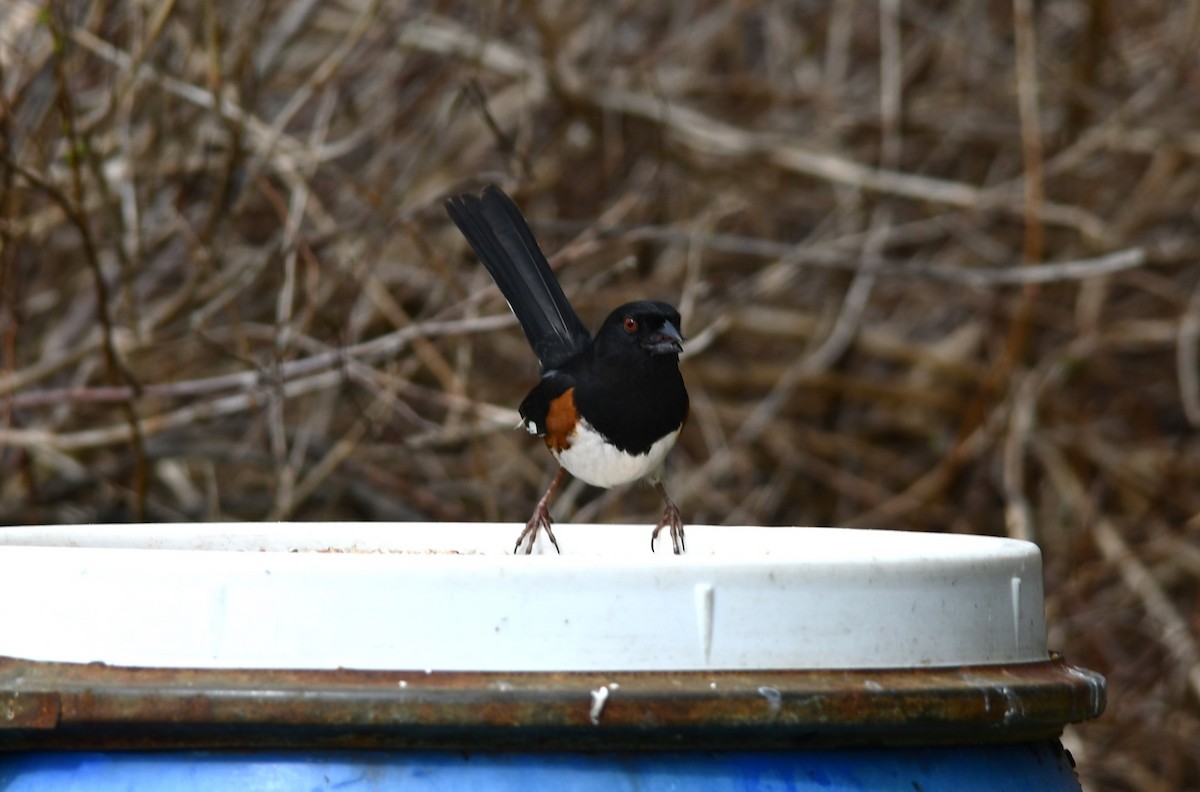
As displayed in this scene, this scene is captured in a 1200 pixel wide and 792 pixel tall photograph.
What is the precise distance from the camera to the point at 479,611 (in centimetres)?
130

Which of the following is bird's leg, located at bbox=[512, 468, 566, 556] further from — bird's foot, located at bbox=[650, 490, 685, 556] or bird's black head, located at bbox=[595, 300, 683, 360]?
bird's black head, located at bbox=[595, 300, 683, 360]

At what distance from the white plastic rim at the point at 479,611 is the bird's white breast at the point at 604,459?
1014 mm

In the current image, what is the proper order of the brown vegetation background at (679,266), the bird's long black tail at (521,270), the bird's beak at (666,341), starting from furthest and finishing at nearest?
1. the brown vegetation background at (679,266)
2. the bird's long black tail at (521,270)
3. the bird's beak at (666,341)

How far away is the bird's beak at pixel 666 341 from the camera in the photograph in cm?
238

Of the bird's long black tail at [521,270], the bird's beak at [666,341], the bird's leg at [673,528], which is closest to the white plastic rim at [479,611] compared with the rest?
the bird's leg at [673,528]

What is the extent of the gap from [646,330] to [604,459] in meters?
0.21

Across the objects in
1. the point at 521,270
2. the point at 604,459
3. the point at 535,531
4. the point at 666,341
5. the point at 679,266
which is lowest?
the point at 535,531

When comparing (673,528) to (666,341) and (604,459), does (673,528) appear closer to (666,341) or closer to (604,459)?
(604,459)

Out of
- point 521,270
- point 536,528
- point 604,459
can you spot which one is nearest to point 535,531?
point 536,528

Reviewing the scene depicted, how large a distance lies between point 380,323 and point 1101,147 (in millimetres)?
2293

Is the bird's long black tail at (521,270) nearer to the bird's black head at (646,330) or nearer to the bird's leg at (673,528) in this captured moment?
the bird's black head at (646,330)

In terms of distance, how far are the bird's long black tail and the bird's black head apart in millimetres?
180

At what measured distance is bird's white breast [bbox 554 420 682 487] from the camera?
7.97ft

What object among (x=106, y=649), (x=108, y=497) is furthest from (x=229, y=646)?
(x=108, y=497)
